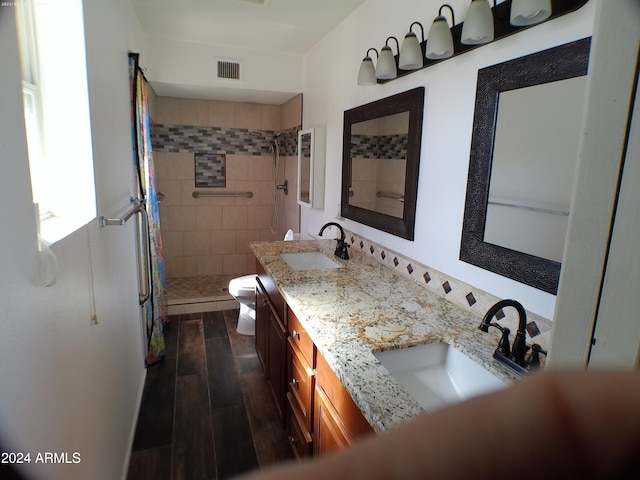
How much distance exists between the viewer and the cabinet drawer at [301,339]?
4.51 feet

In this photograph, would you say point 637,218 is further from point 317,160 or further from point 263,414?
point 317,160

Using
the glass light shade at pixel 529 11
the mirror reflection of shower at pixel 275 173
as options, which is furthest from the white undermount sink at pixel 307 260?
the mirror reflection of shower at pixel 275 173

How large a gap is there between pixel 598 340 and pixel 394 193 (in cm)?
156

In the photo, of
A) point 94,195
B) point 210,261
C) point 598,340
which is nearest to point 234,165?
point 210,261

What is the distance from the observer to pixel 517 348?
106cm

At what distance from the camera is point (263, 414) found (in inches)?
81.8

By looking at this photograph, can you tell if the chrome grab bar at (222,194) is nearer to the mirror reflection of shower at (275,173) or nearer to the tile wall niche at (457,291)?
the mirror reflection of shower at (275,173)

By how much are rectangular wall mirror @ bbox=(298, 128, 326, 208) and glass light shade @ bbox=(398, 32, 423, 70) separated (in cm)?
120

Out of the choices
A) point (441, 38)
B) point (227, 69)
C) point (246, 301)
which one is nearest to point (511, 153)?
point (441, 38)

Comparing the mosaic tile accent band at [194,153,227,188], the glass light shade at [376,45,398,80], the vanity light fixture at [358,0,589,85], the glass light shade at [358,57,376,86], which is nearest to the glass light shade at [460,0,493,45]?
the vanity light fixture at [358,0,589,85]

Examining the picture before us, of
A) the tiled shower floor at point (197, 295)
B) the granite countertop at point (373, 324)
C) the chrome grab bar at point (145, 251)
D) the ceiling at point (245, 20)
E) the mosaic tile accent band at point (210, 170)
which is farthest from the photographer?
the mosaic tile accent band at point (210, 170)

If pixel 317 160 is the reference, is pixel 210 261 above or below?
below

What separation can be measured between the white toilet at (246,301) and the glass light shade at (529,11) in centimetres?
238

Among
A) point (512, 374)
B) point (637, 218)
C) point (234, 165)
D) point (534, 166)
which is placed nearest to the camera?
point (637, 218)
